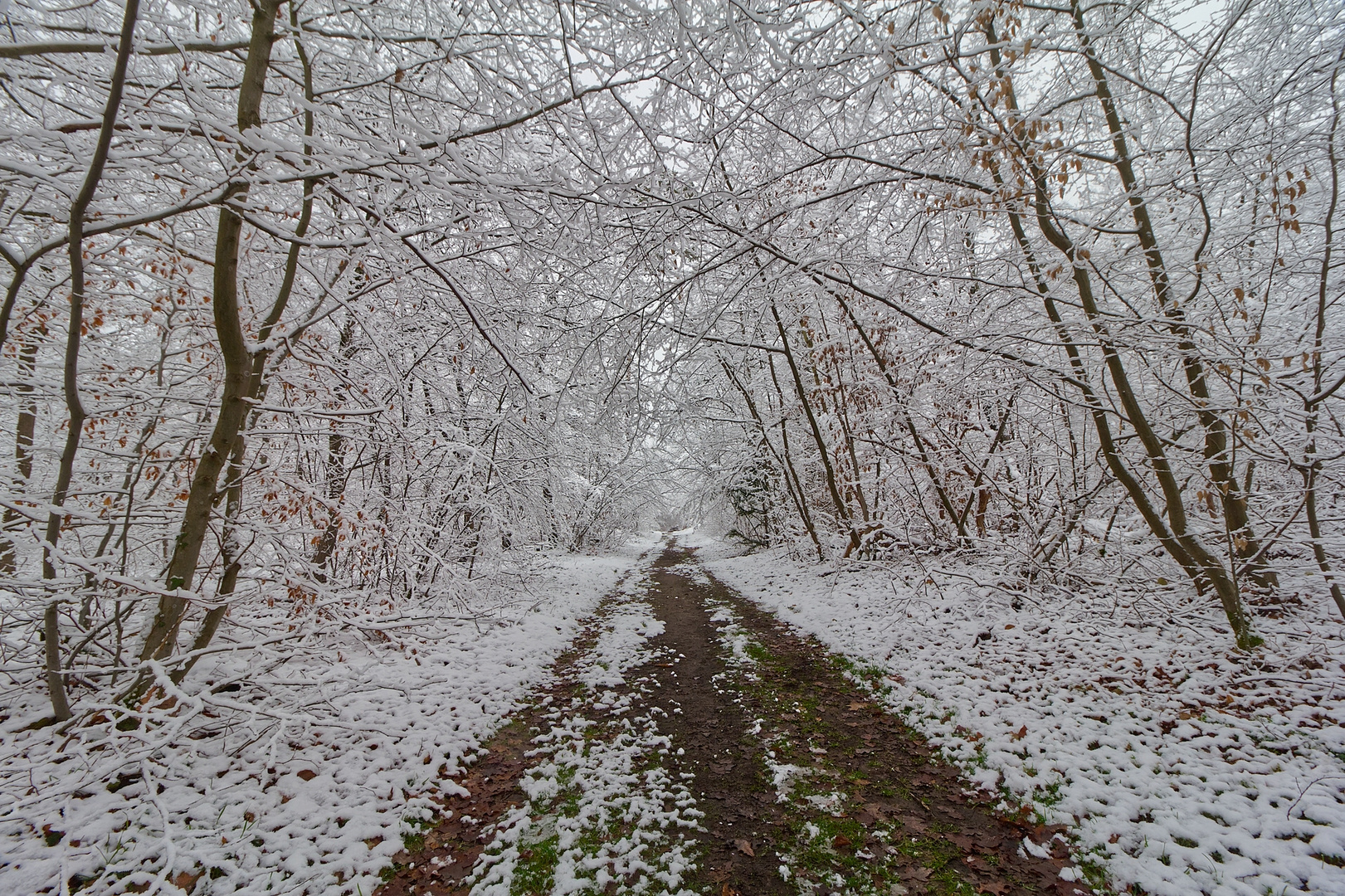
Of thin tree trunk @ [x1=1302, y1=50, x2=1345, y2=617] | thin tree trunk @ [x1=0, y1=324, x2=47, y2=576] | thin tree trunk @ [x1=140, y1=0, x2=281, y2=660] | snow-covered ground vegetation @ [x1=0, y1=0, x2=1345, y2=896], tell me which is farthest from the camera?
thin tree trunk @ [x1=1302, y1=50, x2=1345, y2=617]

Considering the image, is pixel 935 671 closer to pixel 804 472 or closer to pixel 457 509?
pixel 457 509

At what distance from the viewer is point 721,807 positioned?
3.43 metres

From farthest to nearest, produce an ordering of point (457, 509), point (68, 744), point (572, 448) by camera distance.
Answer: point (572, 448) < point (457, 509) < point (68, 744)

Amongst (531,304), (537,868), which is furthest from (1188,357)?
(537,868)

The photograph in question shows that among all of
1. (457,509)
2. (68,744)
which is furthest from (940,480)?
(68,744)

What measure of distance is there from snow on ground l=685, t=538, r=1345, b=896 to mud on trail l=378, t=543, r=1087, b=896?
0.41 meters

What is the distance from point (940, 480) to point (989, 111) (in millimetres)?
6095

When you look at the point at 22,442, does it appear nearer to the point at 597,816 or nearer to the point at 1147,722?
the point at 597,816

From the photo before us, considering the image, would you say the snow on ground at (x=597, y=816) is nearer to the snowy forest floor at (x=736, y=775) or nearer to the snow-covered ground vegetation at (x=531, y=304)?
the snowy forest floor at (x=736, y=775)

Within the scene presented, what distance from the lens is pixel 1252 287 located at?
16.3 ft

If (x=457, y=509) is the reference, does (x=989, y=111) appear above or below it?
above

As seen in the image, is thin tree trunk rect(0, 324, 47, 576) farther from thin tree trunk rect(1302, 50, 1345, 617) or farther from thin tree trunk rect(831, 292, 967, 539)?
thin tree trunk rect(831, 292, 967, 539)

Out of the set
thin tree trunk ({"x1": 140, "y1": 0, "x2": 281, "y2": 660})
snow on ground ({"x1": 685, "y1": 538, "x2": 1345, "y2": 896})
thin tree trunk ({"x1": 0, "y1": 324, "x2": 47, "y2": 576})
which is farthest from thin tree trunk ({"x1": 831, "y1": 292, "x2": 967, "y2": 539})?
thin tree trunk ({"x1": 0, "y1": 324, "x2": 47, "y2": 576})

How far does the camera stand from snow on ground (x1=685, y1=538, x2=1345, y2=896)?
2707mm
